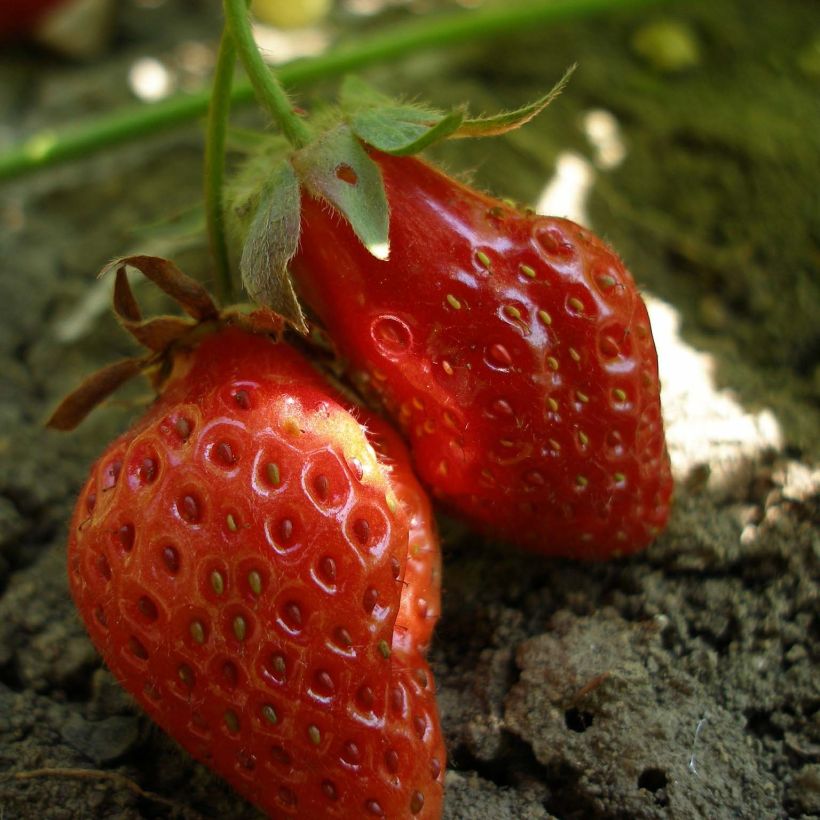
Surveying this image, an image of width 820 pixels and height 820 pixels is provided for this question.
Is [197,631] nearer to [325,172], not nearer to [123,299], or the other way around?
[123,299]

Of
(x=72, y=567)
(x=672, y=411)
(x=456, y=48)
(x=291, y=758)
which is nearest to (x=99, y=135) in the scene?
(x=456, y=48)

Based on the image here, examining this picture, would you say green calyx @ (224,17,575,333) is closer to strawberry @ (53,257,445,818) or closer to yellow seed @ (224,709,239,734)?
strawberry @ (53,257,445,818)

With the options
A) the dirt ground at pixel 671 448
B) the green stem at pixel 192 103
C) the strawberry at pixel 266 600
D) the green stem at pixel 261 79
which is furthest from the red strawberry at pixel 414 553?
the green stem at pixel 192 103

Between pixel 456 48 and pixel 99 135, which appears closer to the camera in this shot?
pixel 99 135

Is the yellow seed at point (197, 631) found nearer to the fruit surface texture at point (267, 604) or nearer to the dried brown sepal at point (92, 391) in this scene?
the fruit surface texture at point (267, 604)

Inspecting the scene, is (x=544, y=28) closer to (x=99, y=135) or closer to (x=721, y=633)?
(x=99, y=135)

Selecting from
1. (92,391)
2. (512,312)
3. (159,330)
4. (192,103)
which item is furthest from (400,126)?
(192,103)
